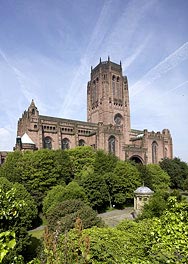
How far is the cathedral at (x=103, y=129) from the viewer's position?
198 ft

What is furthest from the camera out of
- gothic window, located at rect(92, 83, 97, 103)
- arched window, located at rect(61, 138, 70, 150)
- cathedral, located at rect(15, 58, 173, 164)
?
gothic window, located at rect(92, 83, 97, 103)

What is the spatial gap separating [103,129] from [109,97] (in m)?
17.4

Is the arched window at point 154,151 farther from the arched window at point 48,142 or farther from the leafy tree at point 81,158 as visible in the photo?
the arched window at point 48,142

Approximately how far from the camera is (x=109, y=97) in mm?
76500

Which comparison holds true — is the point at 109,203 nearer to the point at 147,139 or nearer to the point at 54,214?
the point at 54,214

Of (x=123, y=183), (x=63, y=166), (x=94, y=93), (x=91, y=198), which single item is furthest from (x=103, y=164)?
(x=94, y=93)

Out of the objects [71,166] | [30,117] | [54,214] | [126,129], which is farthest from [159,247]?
[126,129]

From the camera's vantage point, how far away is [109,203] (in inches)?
1762

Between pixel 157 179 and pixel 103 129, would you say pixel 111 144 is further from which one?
pixel 157 179

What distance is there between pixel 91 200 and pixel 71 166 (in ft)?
33.3

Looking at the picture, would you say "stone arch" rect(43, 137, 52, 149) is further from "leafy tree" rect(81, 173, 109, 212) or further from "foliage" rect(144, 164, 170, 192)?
"foliage" rect(144, 164, 170, 192)

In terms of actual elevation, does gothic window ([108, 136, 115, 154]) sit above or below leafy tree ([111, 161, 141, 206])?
above

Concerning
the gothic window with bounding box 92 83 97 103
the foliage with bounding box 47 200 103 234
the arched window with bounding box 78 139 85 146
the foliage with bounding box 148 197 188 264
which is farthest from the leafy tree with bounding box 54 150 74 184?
the gothic window with bounding box 92 83 97 103

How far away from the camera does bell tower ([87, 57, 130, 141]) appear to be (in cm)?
7581
